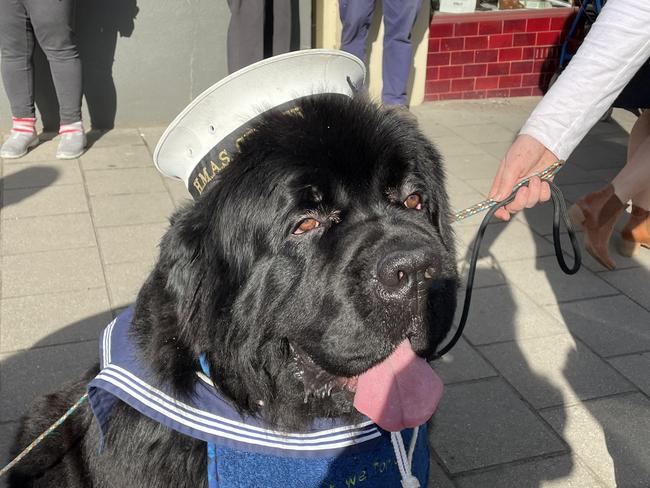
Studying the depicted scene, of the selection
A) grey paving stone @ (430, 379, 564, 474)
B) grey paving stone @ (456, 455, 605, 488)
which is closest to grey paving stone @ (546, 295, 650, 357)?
grey paving stone @ (430, 379, 564, 474)

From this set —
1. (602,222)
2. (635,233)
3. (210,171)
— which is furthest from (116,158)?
(210,171)

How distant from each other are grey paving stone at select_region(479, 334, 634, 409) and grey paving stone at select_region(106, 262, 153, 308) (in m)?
1.97

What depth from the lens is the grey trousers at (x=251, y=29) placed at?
6219 mm

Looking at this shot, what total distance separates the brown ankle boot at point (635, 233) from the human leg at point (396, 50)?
2.69m

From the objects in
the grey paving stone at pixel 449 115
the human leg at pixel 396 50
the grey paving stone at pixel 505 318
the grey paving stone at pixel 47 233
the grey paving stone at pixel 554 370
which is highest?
the human leg at pixel 396 50

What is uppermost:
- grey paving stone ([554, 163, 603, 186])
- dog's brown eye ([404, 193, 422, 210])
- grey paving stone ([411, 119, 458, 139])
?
dog's brown eye ([404, 193, 422, 210])

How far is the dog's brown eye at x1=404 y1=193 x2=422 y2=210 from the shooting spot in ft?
7.47

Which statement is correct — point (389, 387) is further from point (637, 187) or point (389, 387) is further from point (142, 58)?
point (142, 58)

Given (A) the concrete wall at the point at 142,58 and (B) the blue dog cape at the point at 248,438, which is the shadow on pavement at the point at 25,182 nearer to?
(A) the concrete wall at the point at 142,58

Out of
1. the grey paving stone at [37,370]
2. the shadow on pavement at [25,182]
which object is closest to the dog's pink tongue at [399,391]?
the grey paving stone at [37,370]

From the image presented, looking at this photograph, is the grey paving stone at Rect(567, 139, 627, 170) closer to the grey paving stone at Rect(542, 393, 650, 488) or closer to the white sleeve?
the grey paving stone at Rect(542, 393, 650, 488)

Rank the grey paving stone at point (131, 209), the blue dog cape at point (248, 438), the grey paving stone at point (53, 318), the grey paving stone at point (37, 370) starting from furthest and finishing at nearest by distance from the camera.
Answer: the grey paving stone at point (131, 209) < the grey paving stone at point (53, 318) < the grey paving stone at point (37, 370) < the blue dog cape at point (248, 438)

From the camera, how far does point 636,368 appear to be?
3.61 m

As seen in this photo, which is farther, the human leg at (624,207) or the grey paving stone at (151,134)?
the grey paving stone at (151,134)
